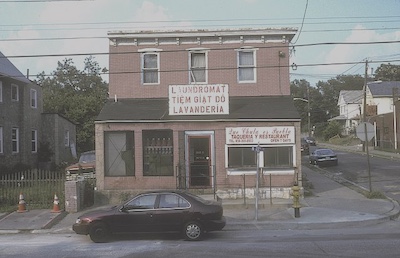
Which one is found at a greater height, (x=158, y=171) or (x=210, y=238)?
(x=158, y=171)

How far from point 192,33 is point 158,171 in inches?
253

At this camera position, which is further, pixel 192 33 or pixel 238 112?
pixel 192 33

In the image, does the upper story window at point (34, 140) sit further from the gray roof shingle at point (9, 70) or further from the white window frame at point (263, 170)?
the white window frame at point (263, 170)

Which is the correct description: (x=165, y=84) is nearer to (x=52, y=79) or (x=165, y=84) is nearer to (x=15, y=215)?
(x=15, y=215)

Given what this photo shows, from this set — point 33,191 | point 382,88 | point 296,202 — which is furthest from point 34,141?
point 382,88

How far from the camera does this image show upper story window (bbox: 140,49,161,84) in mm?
20438

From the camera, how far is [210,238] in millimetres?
12250

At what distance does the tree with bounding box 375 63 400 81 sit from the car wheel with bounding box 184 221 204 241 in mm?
103491

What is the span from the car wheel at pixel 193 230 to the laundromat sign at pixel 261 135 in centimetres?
711

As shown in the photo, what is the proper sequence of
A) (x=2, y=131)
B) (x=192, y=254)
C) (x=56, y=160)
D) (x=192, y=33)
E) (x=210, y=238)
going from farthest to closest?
(x=56, y=160) < (x=2, y=131) < (x=192, y=33) < (x=210, y=238) < (x=192, y=254)

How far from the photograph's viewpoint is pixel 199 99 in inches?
750

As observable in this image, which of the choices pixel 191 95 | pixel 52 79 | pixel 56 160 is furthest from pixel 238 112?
pixel 52 79

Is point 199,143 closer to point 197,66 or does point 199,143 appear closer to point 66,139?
point 197,66

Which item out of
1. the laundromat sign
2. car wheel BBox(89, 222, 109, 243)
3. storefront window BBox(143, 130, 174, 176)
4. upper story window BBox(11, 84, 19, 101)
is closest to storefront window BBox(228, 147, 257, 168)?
the laundromat sign
